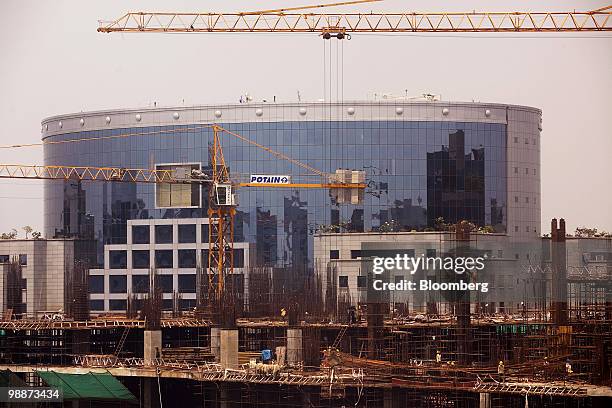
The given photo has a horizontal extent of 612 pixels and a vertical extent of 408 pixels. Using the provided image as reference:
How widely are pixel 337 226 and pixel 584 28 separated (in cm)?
3138

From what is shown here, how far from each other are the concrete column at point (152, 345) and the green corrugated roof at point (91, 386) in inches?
117

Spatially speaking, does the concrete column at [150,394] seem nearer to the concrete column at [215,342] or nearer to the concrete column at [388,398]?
the concrete column at [215,342]

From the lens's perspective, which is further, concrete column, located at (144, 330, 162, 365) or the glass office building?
the glass office building

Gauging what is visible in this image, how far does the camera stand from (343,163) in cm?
12275

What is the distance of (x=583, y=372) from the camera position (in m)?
63.2

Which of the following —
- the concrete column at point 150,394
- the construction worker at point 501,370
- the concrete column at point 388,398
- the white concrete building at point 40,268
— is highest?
the white concrete building at point 40,268

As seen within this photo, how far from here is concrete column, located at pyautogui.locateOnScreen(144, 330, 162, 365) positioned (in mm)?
76250

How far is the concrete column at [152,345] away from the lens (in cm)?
7625

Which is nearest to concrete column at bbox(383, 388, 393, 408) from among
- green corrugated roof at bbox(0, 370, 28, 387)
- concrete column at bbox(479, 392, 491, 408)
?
concrete column at bbox(479, 392, 491, 408)

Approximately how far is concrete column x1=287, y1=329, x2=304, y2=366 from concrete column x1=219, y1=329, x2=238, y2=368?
3158 mm

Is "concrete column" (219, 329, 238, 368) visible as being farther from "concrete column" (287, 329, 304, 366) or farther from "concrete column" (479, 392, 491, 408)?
"concrete column" (479, 392, 491, 408)

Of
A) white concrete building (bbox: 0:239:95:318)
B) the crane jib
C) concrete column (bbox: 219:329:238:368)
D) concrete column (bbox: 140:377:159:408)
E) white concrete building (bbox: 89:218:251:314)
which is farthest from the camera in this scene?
white concrete building (bbox: 89:218:251:314)

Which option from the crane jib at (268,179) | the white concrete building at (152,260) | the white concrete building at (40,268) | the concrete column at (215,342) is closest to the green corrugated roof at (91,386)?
the concrete column at (215,342)

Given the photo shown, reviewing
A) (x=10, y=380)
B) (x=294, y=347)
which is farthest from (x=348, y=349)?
(x=10, y=380)
